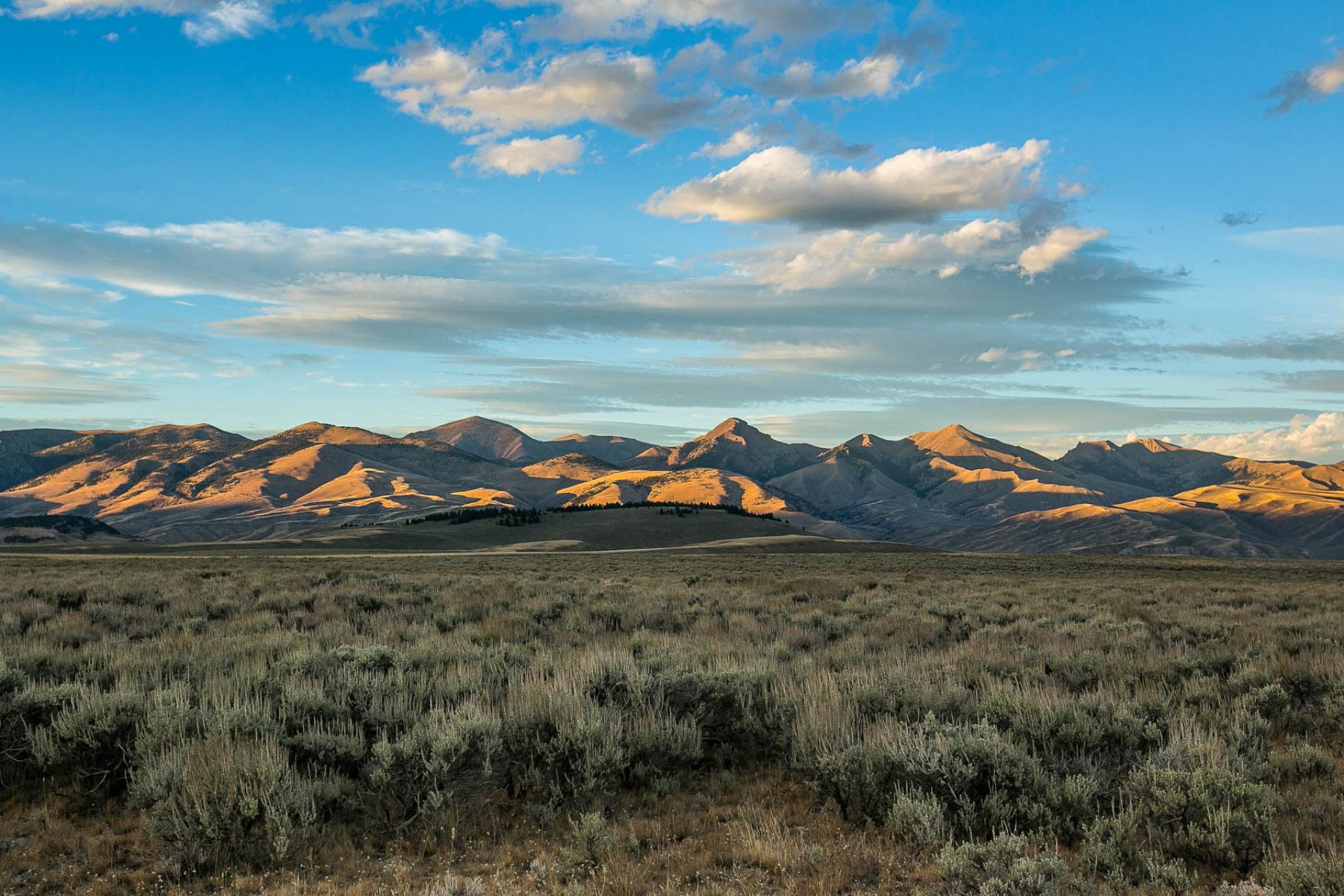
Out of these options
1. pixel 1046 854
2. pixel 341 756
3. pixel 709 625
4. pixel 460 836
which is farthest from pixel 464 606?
pixel 1046 854

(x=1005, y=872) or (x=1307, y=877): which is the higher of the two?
(x=1307, y=877)

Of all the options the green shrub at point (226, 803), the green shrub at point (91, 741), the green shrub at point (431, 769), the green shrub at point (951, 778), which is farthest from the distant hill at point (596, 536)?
the green shrub at point (226, 803)

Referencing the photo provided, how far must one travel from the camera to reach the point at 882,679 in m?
9.16

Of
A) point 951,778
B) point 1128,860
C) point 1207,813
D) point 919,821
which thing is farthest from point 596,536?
point 1128,860

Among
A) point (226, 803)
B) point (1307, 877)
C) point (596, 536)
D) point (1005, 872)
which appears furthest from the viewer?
point (596, 536)

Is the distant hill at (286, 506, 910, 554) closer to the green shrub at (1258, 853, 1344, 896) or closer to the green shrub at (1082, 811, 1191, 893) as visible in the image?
the green shrub at (1082, 811, 1191, 893)

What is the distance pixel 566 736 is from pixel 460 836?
1365 mm

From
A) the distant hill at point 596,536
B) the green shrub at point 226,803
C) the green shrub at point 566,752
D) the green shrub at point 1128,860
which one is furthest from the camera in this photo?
the distant hill at point 596,536

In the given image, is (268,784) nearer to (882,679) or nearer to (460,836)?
(460,836)

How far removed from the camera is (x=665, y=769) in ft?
24.1

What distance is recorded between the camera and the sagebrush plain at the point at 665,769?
5242 mm

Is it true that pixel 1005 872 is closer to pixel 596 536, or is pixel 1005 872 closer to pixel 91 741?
pixel 91 741

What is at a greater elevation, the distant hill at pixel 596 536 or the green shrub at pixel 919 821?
the green shrub at pixel 919 821

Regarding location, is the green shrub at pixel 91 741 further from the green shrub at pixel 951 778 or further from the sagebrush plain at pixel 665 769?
the green shrub at pixel 951 778
